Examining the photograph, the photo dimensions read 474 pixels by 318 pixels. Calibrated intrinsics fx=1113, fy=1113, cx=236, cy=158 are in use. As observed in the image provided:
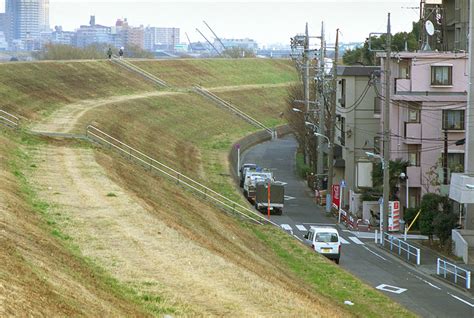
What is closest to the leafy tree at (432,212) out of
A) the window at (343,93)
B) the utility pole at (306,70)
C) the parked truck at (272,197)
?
the parked truck at (272,197)

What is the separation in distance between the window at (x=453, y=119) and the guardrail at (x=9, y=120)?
21400 mm

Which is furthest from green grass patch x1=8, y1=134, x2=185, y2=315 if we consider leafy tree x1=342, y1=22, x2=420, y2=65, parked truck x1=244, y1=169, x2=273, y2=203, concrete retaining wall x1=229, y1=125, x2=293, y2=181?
leafy tree x1=342, y1=22, x2=420, y2=65

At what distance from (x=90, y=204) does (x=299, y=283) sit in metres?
7.26

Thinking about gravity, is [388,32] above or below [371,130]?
above

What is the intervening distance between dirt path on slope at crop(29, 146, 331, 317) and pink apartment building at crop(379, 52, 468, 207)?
2140 cm

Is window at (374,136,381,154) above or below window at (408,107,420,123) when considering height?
below

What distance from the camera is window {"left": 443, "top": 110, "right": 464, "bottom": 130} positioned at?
55.6 meters

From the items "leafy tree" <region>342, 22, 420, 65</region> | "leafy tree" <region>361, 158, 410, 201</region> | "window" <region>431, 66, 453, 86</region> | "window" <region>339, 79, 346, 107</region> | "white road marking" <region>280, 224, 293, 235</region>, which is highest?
"leafy tree" <region>342, 22, 420, 65</region>

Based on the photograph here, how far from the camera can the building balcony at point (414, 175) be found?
56406 millimetres

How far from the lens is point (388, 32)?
50625 millimetres

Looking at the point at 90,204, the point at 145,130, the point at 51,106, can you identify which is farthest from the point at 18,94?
the point at 90,204

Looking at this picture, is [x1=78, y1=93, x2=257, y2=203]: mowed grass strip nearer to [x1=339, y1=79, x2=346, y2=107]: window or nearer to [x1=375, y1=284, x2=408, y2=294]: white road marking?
[x1=339, y1=79, x2=346, y2=107]: window

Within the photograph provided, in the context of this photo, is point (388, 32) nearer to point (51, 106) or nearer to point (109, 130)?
point (109, 130)

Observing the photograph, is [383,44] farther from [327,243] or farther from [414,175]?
[327,243]
